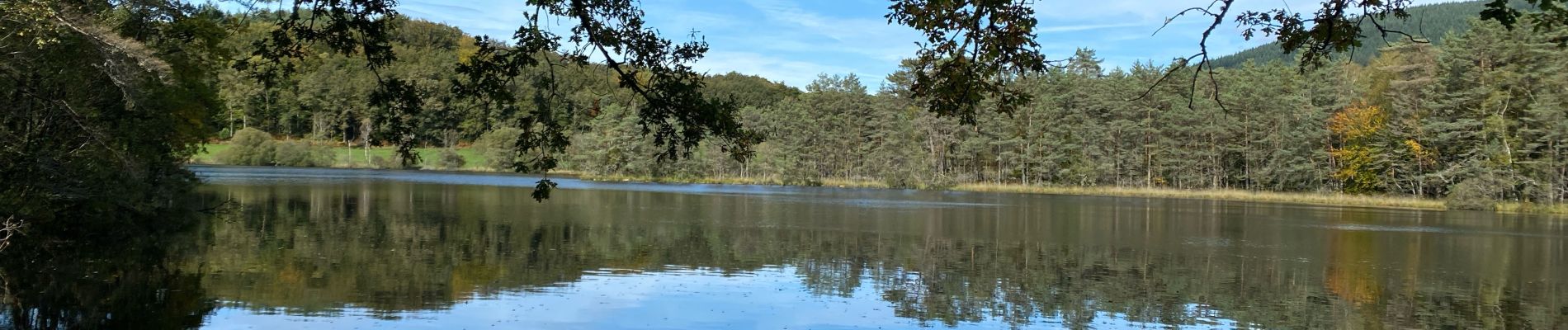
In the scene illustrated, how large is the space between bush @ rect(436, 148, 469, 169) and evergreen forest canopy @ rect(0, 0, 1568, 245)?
474cm

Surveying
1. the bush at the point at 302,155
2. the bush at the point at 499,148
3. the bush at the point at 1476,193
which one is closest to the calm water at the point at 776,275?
the bush at the point at 1476,193

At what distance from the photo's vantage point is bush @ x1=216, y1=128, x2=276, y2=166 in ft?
276

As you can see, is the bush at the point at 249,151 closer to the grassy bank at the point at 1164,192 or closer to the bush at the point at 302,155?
the bush at the point at 302,155

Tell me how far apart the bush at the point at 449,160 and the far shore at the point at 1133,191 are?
78 cm

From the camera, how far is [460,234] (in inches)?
845

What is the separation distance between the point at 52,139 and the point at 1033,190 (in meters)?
55.7

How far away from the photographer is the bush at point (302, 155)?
8581 centimetres

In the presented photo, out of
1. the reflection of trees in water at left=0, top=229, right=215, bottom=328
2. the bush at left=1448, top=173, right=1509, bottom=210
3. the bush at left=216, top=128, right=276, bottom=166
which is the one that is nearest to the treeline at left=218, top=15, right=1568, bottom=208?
the bush at left=1448, top=173, right=1509, bottom=210

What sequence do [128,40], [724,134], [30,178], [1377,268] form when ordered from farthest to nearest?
[1377,268] < [30,178] < [128,40] < [724,134]

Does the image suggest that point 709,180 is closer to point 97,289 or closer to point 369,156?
point 369,156

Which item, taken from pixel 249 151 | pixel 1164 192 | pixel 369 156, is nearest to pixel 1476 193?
pixel 1164 192

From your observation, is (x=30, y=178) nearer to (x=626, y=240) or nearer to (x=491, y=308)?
(x=491, y=308)

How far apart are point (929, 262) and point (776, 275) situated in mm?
3563

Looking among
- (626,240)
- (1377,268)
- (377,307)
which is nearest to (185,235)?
(626,240)
